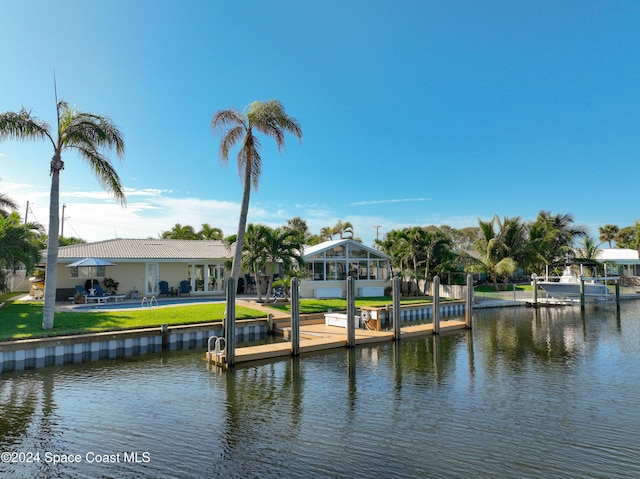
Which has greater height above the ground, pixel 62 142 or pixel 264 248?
pixel 62 142

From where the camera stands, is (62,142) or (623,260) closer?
(62,142)

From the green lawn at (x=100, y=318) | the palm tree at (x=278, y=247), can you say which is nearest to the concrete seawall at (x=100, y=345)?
the green lawn at (x=100, y=318)

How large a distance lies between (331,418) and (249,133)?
48.9 feet

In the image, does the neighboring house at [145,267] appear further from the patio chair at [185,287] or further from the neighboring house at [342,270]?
the neighboring house at [342,270]

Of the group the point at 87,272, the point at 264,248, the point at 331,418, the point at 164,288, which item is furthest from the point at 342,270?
the point at 331,418

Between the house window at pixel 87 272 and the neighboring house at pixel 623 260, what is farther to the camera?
the neighboring house at pixel 623 260

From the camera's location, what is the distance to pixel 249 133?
20.0 m

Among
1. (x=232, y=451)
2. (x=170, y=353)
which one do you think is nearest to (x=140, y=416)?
(x=232, y=451)

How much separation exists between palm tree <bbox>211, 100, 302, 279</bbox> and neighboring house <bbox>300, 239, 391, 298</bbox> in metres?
7.26

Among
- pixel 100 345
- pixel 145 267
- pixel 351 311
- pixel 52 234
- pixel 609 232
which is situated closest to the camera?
pixel 100 345

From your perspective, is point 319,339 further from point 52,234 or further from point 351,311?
point 52,234

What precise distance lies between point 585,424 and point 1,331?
16653 mm

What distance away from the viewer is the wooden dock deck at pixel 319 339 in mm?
13672

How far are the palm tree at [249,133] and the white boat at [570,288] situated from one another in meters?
22.3
